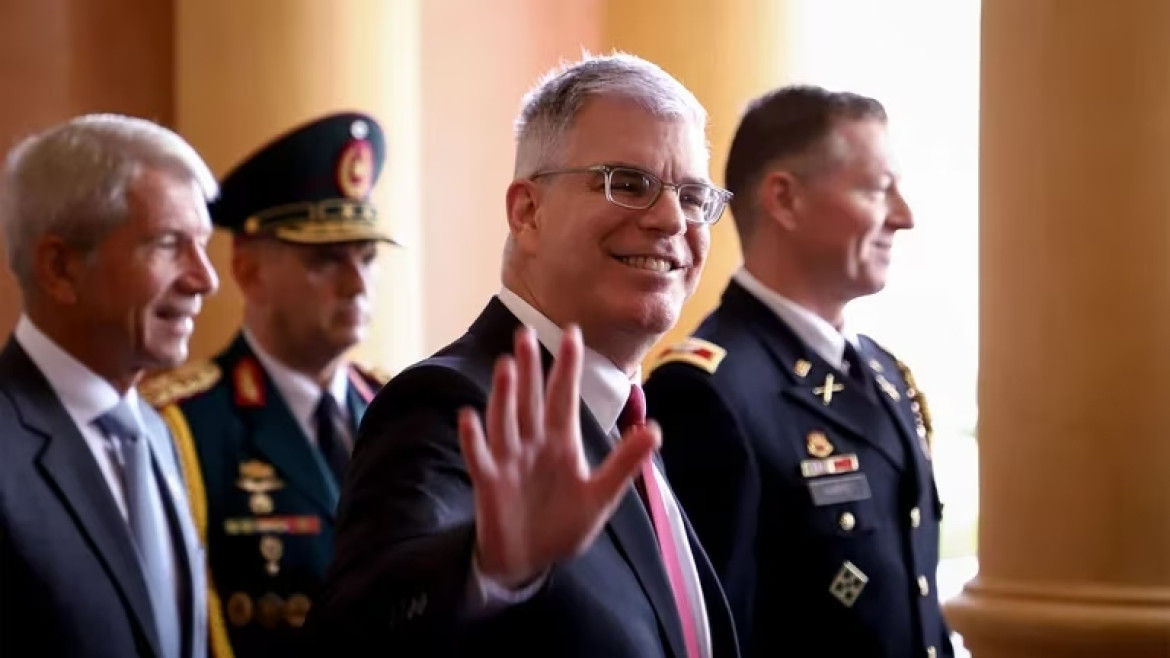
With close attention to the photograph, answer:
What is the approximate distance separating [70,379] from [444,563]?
1237mm

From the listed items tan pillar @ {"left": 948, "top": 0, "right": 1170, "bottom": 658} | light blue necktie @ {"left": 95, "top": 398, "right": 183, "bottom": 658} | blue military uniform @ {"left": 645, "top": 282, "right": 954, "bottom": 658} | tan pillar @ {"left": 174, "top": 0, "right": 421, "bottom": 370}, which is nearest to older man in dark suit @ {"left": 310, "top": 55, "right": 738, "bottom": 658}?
blue military uniform @ {"left": 645, "top": 282, "right": 954, "bottom": 658}

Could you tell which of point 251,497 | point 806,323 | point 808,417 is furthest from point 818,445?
point 251,497

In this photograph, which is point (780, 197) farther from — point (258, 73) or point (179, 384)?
point (258, 73)

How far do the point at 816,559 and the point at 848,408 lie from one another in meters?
0.31

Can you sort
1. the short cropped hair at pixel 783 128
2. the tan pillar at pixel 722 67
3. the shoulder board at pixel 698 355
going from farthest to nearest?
the tan pillar at pixel 722 67 < the short cropped hair at pixel 783 128 < the shoulder board at pixel 698 355

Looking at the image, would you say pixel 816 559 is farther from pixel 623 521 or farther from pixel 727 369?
pixel 623 521

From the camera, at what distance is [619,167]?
1915 millimetres

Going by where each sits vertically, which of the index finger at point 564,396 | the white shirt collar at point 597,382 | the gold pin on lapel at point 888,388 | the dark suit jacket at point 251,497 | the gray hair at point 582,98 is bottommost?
the dark suit jacket at point 251,497

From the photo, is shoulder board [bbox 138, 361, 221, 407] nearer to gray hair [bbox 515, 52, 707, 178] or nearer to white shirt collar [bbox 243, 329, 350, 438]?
white shirt collar [bbox 243, 329, 350, 438]

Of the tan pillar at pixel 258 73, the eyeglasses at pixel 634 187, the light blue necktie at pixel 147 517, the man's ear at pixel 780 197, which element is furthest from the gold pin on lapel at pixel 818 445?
the tan pillar at pixel 258 73

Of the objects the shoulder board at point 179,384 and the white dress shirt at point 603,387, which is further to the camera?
the shoulder board at point 179,384

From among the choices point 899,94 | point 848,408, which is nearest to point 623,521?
point 848,408

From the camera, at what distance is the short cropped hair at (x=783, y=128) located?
9.78ft

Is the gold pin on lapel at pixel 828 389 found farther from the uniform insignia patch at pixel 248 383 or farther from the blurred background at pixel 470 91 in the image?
the blurred background at pixel 470 91
